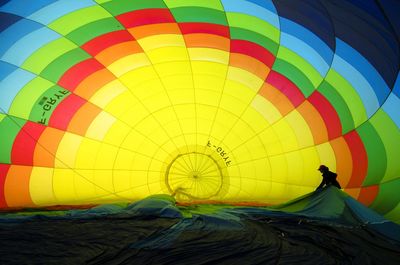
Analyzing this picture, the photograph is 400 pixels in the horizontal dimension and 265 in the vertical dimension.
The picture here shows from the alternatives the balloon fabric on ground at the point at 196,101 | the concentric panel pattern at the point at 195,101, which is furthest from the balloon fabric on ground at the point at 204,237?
the concentric panel pattern at the point at 195,101

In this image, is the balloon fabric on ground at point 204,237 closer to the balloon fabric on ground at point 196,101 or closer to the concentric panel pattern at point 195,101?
the balloon fabric on ground at point 196,101

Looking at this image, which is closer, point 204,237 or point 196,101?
point 204,237

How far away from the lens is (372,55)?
13.1 ft

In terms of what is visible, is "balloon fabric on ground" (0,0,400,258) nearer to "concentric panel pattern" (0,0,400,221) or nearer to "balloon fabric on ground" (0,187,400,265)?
"concentric panel pattern" (0,0,400,221)

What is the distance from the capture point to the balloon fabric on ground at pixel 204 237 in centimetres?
240

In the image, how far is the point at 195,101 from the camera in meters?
6.20

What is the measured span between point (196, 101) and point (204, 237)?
3.60 metres

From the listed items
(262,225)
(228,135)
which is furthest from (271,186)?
(262,225)

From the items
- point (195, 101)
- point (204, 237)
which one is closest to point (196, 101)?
point (195, 101)

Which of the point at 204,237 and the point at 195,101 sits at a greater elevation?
the point at 195,101

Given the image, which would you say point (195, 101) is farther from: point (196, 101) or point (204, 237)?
point (204, 237)

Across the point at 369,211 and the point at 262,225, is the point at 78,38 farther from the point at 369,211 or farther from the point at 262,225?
the point at 369,211

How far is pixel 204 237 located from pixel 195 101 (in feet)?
11.8

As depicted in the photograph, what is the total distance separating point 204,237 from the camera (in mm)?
2891
